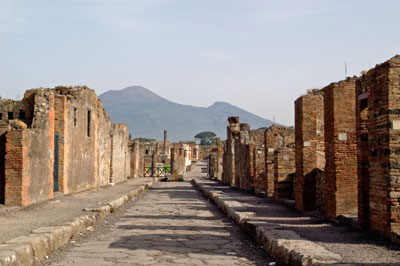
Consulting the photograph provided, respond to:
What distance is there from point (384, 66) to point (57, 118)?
10738 millimetres

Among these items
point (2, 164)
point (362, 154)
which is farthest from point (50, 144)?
point (362, 154)

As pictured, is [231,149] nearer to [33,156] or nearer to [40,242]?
[33,156]

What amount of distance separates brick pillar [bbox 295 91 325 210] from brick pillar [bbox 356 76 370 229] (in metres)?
3.53

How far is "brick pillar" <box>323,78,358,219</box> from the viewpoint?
970 cm

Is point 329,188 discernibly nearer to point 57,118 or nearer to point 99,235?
point 99,235

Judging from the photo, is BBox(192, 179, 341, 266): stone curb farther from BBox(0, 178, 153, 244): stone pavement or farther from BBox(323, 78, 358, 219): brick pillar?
BBox(0, 178, 153, 244): stone pavement

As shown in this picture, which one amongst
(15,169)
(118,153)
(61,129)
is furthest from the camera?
(118,153)

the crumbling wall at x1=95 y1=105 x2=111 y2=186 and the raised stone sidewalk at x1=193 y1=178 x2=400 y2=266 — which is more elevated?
the crumbling wall at x1=95 y1=105 x2=111 y2=186

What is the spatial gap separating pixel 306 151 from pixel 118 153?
57.5 ft

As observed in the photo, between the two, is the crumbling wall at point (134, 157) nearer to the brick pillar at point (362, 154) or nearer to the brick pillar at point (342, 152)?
the brick pillar at point (342, 152)

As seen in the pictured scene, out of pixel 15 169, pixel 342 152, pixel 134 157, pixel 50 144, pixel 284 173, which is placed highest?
pixel 50 144

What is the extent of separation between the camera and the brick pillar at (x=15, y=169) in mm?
11523

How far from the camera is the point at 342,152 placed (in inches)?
389

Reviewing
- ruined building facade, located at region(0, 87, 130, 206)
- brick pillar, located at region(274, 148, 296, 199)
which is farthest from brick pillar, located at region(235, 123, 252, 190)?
ruined building facade, located at region(0, 87, 130, 206)
